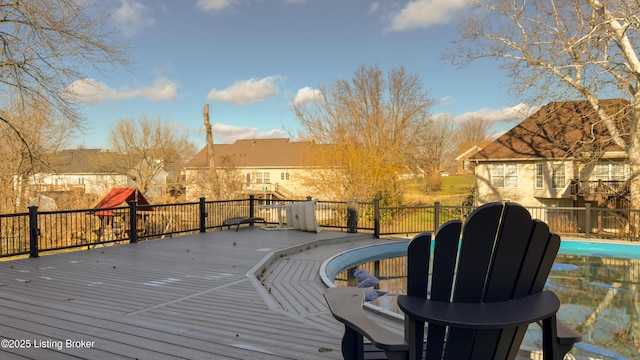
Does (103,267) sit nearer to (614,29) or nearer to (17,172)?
(17,172)

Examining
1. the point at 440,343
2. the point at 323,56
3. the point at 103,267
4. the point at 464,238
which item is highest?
the point at 323,56

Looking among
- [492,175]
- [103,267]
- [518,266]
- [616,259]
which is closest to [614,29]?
[616,259]

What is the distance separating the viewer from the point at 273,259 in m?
7.73

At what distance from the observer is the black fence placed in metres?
11.7

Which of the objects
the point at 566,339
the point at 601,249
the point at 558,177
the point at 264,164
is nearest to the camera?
the point at 566,339

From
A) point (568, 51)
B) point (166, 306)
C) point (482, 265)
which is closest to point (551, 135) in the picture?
point (568, 51)

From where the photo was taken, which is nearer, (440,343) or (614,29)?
(440,343)

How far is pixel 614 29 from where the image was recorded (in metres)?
13.8

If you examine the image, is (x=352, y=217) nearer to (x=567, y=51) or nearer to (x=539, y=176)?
(x=567, y=51)

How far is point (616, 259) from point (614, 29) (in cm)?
853

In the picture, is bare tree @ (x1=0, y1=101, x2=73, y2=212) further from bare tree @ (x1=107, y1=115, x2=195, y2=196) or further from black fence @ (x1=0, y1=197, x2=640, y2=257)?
bare tree @ (x1=107, y1=115, x2=195, y2=196)

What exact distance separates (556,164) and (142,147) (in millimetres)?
29716

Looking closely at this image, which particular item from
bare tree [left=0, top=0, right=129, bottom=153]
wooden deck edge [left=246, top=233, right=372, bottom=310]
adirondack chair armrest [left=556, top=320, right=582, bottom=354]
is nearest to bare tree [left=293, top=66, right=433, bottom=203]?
wooden deck edge [left=246, top=233, right=372, bottom=310]

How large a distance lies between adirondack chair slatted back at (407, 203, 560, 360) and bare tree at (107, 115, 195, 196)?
3304cm
